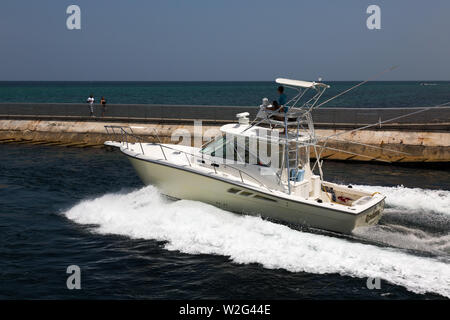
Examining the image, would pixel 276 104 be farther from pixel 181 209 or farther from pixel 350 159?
pixel 350 159

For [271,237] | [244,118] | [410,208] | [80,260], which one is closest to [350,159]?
[410,208]

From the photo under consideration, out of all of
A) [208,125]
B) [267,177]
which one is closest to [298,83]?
[267,177]

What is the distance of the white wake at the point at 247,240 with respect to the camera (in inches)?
376

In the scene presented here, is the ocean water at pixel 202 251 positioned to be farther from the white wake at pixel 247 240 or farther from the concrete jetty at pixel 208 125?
the concrete jetty at pixel 208 125

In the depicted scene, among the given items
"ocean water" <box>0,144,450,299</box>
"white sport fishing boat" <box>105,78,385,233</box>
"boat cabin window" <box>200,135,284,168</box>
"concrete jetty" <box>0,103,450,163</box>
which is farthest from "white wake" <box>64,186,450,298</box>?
"concrete jetty" <box>0,103,450,163</box>

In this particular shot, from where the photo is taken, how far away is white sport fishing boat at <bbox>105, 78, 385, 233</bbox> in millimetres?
11570

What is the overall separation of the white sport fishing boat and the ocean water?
1.16 feet

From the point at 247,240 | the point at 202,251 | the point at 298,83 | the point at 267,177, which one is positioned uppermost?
the point at 298,83

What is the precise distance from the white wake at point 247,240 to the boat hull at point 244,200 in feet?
0.82

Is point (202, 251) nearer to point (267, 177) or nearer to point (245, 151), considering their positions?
point (267, 177)

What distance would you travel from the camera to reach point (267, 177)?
484 inches

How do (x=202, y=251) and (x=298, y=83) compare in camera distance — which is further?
(x=298, y=83)

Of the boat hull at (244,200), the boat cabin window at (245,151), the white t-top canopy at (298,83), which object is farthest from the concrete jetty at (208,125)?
the boat hull at (244,200)

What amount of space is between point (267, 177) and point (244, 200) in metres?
0.94
